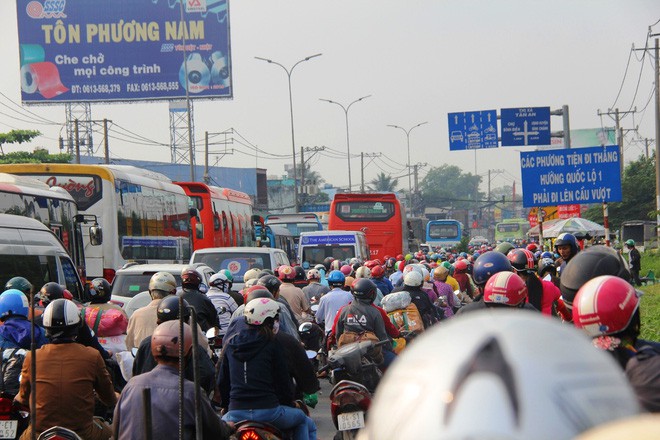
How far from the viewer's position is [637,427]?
1.35m

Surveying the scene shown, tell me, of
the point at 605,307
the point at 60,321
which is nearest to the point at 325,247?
the point at 60,321

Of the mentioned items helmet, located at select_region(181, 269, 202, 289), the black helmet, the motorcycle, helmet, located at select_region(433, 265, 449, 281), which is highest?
helmet, located at select_region(181, 269, 202, 289)

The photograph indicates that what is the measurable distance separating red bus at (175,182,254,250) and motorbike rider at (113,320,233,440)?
26.9 m

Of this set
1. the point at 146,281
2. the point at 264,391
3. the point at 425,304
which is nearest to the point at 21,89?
the point at 146,281

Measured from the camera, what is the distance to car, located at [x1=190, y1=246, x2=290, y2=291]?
1852cm

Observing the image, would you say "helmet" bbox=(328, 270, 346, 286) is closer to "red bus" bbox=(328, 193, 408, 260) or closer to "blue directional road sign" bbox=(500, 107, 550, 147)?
"blue directional road sign" bbox=(500, 107, 550, 147)

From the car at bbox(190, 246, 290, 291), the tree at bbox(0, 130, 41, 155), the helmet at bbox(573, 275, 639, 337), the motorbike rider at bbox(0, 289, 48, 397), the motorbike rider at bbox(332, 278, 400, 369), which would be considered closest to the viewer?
the helmet at bbox(573, 275, 639, 337)

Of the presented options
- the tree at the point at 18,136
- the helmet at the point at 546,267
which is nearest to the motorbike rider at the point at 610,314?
the helmet at the point at 546,267

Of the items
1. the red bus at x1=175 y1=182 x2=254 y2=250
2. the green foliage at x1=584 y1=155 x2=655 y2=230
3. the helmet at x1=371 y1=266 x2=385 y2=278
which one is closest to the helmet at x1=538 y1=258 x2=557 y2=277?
the helmet at x1=371 y1=266 x2=385 y2=278

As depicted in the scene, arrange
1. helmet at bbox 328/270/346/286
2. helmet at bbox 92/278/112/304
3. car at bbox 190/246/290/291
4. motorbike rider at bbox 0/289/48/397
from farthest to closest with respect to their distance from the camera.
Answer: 1. car at bbox 190/246/290/291
2. helmet at bbox 328/270/346/286
3. helmet at bbox 92/278/112/304
4. motorbike rider at bbox 0/289/48/397

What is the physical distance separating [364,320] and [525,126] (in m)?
25.6

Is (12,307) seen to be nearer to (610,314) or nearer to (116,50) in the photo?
(610,314)

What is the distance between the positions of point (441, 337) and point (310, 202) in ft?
333

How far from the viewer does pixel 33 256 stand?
14.7 metres
